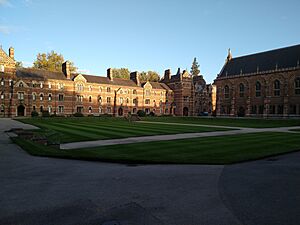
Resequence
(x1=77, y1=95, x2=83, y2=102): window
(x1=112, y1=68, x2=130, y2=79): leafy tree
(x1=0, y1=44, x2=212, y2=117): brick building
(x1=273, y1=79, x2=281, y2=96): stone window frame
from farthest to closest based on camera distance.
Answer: (x1=112, y1=68, x2=130, y2=79): leafy tree < (x1=77, y1=95, x2=83, y2=102): window < (x1=0, y1=44, x2=212, y2=117): brick building < (x1=273, y1=79, x2=281, y2=96): stone window frame

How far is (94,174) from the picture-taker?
294 inches

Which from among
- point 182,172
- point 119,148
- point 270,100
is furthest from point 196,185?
point 270,100

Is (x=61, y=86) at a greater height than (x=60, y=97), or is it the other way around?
(x=61, y=86)

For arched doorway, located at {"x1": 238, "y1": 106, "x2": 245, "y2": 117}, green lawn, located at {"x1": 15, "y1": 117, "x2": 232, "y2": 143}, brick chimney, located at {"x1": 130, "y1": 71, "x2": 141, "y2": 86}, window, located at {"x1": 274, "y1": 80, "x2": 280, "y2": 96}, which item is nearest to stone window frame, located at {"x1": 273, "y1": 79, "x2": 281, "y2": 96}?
window, located at {"x1": 274, "y1": 80, "x2": 280, "y2": 96}

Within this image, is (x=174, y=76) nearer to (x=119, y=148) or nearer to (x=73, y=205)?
(x=119, y=148)

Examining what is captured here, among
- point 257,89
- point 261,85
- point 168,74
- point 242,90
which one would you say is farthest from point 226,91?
point 168,74

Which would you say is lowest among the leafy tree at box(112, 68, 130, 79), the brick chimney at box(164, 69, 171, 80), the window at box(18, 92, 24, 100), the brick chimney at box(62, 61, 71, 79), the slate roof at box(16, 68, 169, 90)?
the window at box(18, 92, 24, 100)

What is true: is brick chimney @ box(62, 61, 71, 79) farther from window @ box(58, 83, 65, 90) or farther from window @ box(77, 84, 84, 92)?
window @ box(77, 84, 84, 92)

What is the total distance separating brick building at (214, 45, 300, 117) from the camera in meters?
51.5

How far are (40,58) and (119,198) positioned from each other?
3358 inches

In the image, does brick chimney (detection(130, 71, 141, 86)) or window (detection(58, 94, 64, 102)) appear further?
brick chimney (detection(130, 71, 141, 86))

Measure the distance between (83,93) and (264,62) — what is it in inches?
2025

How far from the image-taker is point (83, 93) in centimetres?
6606

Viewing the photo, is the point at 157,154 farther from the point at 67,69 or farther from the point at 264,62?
the point at 67,69
